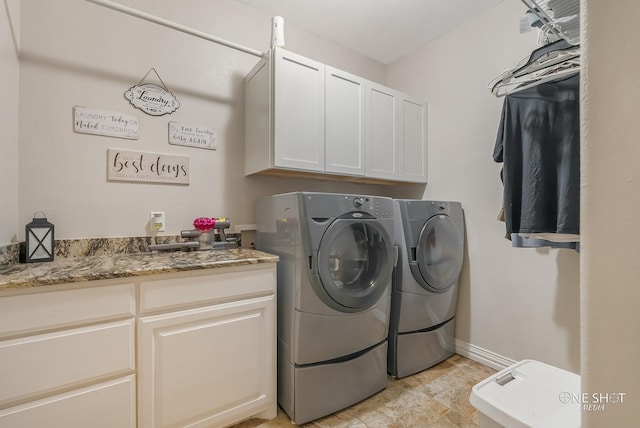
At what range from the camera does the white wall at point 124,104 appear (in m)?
1.50

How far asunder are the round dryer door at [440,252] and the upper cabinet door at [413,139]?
1.75 ft

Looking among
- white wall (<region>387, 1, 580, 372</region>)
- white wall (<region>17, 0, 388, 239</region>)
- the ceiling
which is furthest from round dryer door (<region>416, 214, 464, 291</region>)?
the ceiling

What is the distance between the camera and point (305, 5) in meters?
2.09

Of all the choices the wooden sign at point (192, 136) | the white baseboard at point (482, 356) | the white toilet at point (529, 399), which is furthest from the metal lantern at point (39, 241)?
the white baseboard at point (482, 356)

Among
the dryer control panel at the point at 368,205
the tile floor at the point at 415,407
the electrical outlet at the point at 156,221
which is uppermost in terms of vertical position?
the dryer control panel at the point at 368,205

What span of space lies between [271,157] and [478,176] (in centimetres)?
157

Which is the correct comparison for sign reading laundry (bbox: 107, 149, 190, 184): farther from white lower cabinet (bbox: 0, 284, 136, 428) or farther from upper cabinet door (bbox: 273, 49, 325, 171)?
white lower cabinet (bbox: 0, 284, 136, 428)

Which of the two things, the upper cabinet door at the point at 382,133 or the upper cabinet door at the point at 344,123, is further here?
the upper cabinet door at the point at 382,133

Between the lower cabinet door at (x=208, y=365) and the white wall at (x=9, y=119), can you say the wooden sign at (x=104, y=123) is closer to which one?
the white wall at (x=9, y=119)

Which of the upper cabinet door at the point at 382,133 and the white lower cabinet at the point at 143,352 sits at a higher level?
the upper cabinet door at the point at 382,133

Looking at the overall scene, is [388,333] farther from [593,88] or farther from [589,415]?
[593,88]

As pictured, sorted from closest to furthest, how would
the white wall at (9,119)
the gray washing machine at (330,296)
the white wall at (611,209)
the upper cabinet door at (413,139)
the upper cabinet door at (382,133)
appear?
1. the white wall at (611,209)
2. the white wall at (9,119)
3. the gray washing machine at (330,296)
4. the upper cabinet door at (382,133)
5. the upper cabinet door at (413,139)

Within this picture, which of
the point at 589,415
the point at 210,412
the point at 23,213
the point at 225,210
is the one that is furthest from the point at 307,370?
the point at 23,213

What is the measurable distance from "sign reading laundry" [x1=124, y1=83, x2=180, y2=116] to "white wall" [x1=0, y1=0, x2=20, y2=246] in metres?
0.47
